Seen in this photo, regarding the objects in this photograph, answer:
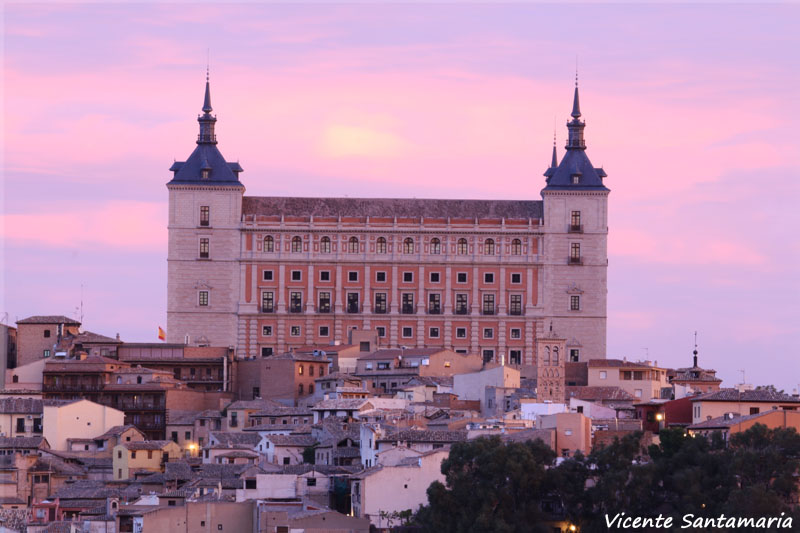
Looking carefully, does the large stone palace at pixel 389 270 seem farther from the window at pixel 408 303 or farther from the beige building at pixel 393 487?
the beige building at pixel 393 487

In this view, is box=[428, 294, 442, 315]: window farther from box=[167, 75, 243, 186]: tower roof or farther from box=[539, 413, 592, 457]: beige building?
box=[539, 413, 592, 457]: beige building

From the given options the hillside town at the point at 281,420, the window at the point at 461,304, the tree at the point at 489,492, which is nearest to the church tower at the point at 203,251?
the hillside town at the point at 281,420

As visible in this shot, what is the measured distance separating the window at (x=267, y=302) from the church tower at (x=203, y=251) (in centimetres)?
130

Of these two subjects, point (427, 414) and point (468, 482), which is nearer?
point (468, 482)

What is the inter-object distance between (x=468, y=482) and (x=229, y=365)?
114 ft

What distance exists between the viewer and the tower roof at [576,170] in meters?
111

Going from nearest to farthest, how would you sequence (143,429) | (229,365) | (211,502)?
1. (211,502)
2. (143,429)
3. (229,365)

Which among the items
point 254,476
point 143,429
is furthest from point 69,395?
point 254,476

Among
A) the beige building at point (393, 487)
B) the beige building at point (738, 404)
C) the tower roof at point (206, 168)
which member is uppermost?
the tower roof at point (206, 168)

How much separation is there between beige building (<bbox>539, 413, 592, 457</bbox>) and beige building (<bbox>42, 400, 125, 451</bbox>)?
20.1 meters

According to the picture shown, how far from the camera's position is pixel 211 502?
67.9 metres

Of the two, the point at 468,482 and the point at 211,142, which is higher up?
the point at 211,142

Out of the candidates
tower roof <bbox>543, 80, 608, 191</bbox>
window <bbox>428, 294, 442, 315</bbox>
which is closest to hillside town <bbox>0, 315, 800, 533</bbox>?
window <bbox>428, 294, 442, 315</bbox>

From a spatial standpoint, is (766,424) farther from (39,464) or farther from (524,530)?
(39,464)
